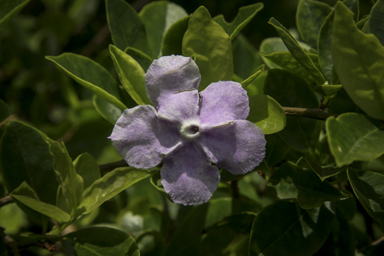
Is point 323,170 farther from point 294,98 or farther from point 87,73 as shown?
point 87,73

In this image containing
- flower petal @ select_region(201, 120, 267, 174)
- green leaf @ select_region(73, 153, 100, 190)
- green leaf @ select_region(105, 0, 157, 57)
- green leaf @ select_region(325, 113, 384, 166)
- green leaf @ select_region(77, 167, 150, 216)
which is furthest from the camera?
green leaf @ select_region(105, 0, 157, 57)

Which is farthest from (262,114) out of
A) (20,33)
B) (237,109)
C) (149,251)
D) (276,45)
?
(20,33)

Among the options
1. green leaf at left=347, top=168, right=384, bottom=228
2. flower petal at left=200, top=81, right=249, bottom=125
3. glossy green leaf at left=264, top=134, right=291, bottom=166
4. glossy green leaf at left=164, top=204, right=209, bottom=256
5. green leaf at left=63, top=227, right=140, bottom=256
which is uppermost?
flower petal at left=200, top=81, right=249, bottom=125

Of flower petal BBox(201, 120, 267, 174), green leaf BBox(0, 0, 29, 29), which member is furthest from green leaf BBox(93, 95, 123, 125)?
flower petal BBox(201, 120, 267, 174)

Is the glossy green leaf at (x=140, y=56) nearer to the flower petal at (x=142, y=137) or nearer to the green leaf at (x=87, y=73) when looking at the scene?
the green leaf at (x=87, y=73)

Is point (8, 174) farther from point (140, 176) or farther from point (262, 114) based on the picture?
point (262, 114)

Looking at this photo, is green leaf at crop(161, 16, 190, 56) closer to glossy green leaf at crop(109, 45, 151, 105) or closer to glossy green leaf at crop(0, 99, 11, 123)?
glossy green leaf at crop(109, 45, 151, 105)

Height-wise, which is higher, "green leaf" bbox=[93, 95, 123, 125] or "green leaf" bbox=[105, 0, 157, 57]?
"green leaf" bbox=[105, 0, 157, 57]

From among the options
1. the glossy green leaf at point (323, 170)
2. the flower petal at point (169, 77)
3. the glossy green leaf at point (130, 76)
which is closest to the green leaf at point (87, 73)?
the glossy green leaf at point (130, 76)
